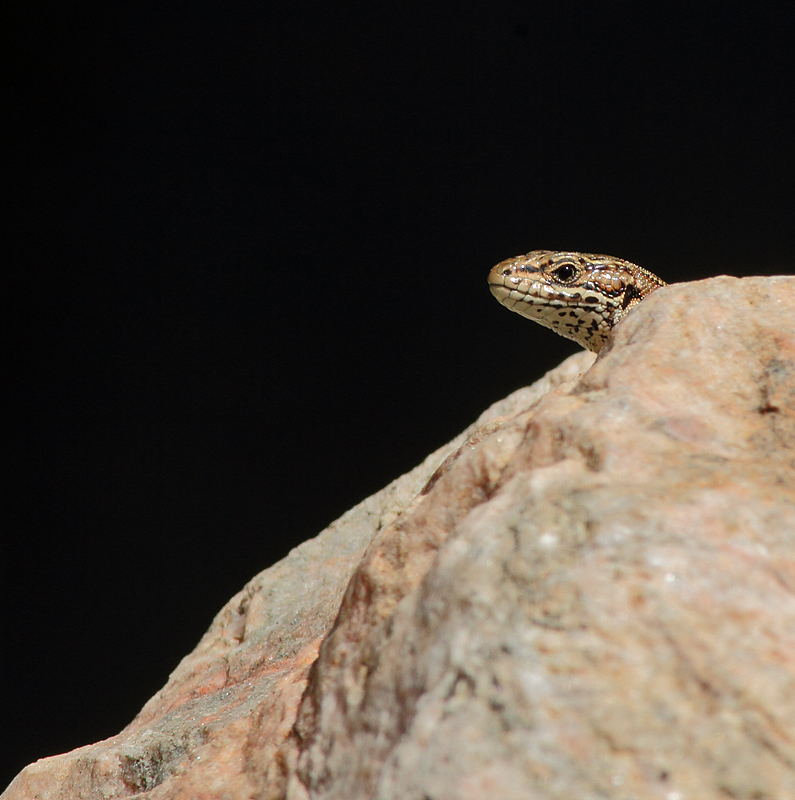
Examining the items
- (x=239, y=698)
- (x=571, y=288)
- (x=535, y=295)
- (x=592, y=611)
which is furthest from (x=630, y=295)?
(x=592, y=611)

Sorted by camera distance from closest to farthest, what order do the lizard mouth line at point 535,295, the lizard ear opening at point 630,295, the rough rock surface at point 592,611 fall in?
the rough rock surface at point 592,611, the lizard mouth line at point 535,295, the lizard ear opening at point 630,295

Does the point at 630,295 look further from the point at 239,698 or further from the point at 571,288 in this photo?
the point at 239,698

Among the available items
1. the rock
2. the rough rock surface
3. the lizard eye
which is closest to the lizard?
the lizard eye

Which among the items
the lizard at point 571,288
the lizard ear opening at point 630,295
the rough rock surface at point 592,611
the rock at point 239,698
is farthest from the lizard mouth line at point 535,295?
the rough rock surface at point 592,611

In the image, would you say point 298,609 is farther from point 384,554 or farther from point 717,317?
point 717,317

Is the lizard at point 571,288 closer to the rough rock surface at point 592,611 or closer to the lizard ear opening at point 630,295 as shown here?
the lizard ear opening at point 630,295

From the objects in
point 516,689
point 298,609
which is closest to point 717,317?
point 516,689

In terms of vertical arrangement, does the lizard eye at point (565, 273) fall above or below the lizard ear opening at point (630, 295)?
above
